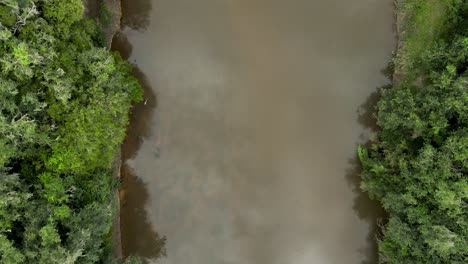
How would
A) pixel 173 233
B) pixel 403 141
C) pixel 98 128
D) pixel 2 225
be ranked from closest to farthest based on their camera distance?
pixel 2 225 < pixel 98 128 < pixel 403 141 < pixel 173 233

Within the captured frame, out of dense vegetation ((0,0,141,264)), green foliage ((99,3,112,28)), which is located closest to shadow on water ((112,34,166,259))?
green foliage ((99,3,112,28))

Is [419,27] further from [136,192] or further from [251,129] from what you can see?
[136,192]

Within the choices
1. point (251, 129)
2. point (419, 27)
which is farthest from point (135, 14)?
point (419, 27)

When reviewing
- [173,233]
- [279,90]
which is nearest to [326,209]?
[279,90]

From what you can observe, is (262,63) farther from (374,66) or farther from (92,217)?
(92,217)

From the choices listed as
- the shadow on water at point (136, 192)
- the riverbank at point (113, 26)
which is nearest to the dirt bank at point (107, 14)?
the riverbank at point (113, 26)
